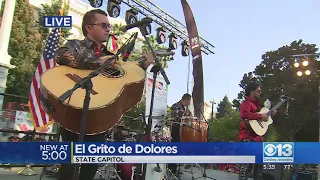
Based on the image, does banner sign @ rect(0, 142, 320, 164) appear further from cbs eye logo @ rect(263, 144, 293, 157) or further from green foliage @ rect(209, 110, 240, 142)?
green foliage @ rect(209, 110, 240, 142)

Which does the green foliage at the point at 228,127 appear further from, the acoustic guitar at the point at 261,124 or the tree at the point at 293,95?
the acoustic guitar at the point at 261,124

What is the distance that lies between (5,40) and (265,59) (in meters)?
20.1

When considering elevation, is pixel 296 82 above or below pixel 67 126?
above

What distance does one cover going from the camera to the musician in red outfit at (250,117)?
12.3 feet

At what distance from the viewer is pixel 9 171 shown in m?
5.16

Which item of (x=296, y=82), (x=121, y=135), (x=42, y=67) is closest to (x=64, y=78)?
(x=121, y=135)

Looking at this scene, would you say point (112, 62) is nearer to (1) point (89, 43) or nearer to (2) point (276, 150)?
(1) point (89, 43)

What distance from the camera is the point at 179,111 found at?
551 cm

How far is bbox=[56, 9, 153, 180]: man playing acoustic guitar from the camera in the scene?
2539 millimetres

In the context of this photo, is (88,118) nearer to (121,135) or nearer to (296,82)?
(121,135)

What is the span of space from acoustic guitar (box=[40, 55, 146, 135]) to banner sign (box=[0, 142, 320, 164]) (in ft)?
0.74

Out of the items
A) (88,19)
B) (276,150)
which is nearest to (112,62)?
(88,19)

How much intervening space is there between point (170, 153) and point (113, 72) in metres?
0.80

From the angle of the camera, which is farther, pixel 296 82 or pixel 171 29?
pixel 296 82
